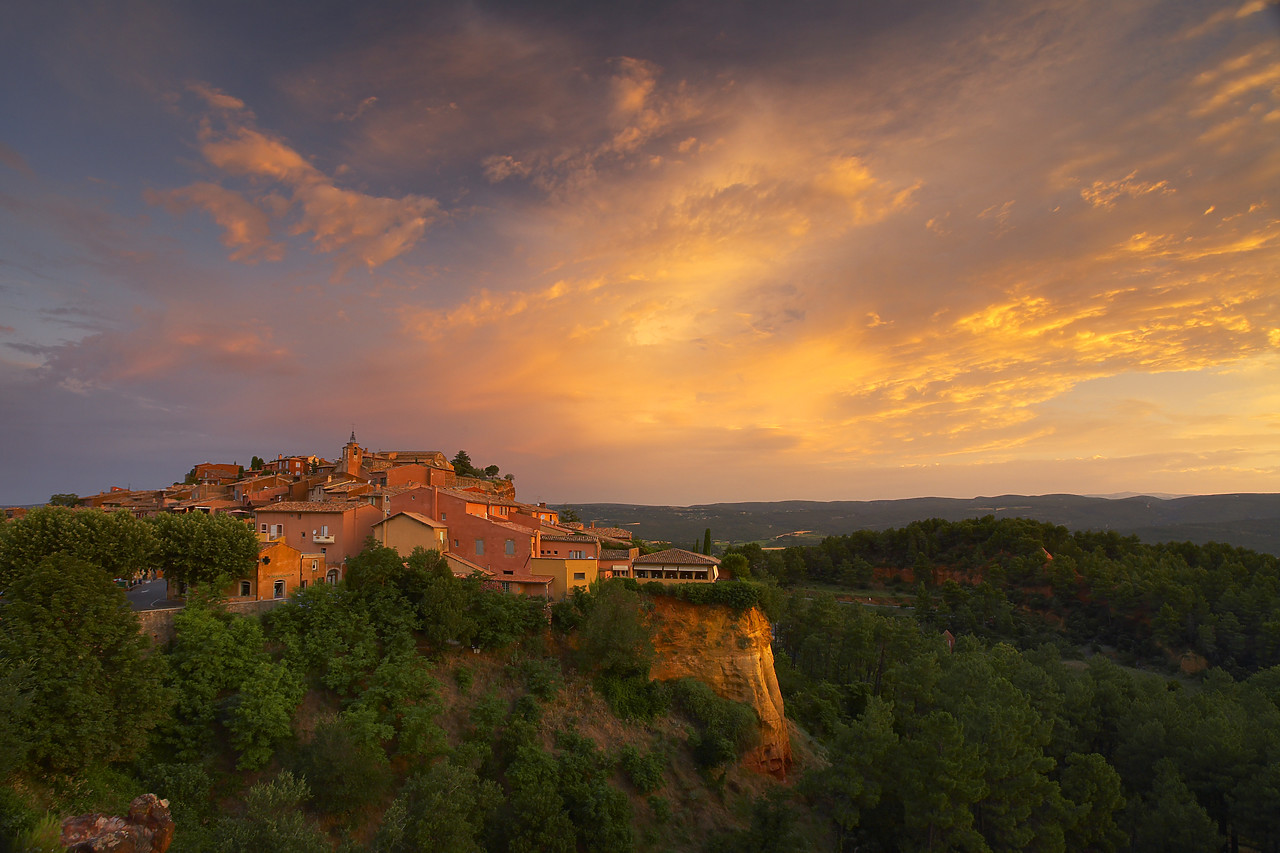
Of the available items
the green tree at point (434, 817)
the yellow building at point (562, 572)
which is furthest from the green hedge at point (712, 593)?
the green tree at point (434, 817)

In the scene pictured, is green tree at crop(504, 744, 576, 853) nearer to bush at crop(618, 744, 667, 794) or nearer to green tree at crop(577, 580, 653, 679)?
bush at crop(618, 744, 667, 794)

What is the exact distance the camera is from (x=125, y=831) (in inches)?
626

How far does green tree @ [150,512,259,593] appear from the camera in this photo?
100 feet

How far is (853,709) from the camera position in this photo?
50.3 m

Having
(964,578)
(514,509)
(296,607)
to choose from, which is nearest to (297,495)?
(514,509)

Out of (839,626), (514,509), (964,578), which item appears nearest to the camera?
(514,509)

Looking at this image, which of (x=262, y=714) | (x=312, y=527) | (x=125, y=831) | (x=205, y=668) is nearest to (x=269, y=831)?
(x=125, y=831)

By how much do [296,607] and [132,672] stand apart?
7.35 m

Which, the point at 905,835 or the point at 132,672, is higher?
the point at 132,672

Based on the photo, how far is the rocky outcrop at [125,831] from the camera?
14.8 meters

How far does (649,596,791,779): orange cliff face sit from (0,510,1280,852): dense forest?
3.74 ft

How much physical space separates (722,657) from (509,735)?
15.1 metres

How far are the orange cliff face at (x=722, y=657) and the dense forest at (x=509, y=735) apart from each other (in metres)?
1.14

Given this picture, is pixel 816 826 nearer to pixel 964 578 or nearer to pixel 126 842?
pixel 126 842
